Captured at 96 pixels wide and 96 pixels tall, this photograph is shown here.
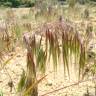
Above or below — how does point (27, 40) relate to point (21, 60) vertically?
above

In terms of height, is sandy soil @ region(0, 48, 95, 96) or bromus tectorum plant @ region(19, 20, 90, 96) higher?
bromus tectorum plant @ region(19, 20, 90, 96)

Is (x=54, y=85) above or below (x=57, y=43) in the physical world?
below

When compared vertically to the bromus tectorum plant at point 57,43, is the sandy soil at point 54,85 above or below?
below

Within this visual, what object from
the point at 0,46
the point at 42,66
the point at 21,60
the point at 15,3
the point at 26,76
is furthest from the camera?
the point at 15,3

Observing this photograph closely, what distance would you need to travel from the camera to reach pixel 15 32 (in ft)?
17.6

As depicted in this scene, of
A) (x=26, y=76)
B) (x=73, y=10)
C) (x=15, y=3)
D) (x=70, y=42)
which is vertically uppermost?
(x=70, y=42)

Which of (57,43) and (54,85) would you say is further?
(54,85)

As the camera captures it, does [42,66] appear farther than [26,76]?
No

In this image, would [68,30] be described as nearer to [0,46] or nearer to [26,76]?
[26,76]

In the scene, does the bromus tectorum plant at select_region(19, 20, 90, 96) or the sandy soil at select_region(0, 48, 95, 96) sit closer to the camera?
the bromus tectorum plant at select_region(19, 20, 90, 96)

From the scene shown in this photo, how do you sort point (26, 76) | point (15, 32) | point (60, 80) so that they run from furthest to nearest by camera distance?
point (15, 32), point (60, 80), point (26, 76)

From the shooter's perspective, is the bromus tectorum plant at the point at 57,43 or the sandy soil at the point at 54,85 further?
the sandy soil at the point at 54,85

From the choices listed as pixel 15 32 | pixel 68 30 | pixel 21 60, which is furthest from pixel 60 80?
pixel 15 32

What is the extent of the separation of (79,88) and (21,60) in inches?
53.7
